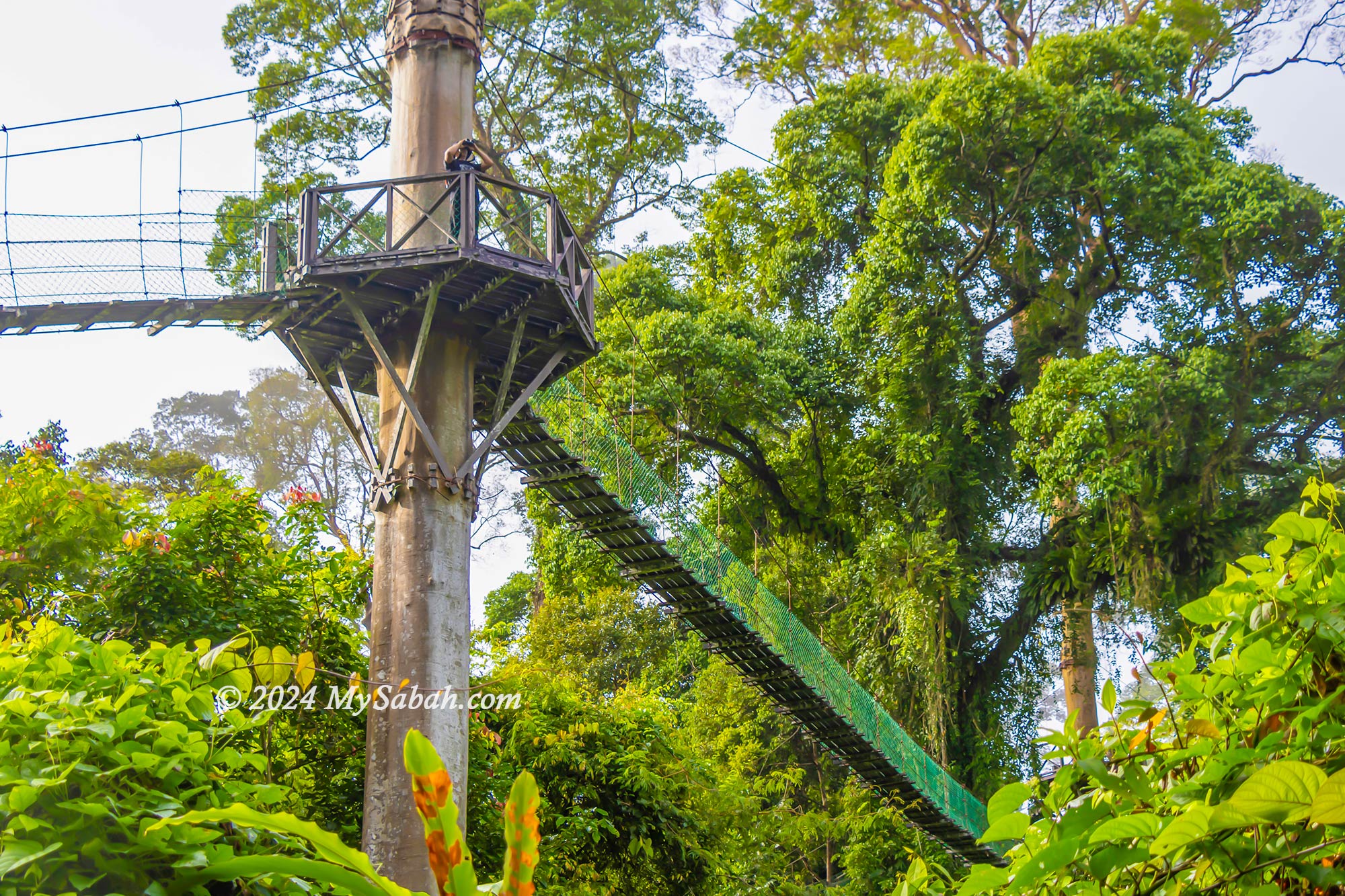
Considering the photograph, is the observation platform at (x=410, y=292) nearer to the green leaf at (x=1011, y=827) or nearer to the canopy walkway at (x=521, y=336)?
the canopy walkway at (x=521, y=336)

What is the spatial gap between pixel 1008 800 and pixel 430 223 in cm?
712

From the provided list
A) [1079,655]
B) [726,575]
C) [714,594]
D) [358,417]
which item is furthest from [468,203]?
[1079,655]

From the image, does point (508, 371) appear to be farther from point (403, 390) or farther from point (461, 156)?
point (461, 156)

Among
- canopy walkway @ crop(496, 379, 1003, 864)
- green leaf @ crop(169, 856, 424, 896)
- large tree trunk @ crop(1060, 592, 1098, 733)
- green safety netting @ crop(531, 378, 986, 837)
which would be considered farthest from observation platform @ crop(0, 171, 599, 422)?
large tree trunk @ crop(1060, 592, 1098, 733)

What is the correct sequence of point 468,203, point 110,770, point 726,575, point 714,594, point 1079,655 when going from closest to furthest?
1. point 110,770
2. point 468,203
3. point 714,594
4. point 726,575
5. point 1079,655

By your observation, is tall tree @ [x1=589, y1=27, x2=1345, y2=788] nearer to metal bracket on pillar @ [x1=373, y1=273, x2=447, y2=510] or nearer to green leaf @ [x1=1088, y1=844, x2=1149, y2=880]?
metal bracket on pillar @ [x1=373, y1=273, x2=447, y2=510]

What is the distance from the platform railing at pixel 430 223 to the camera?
7.72m

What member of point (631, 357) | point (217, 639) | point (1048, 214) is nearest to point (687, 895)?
point (217, 639)

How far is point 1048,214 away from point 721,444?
19.2ft

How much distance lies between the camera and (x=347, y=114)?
68.2 ft

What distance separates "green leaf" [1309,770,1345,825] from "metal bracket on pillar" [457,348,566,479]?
698cm

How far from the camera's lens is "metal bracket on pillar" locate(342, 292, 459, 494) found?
7656mm

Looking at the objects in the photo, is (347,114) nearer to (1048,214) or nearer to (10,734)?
(1048,214)

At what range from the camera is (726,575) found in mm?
12133
